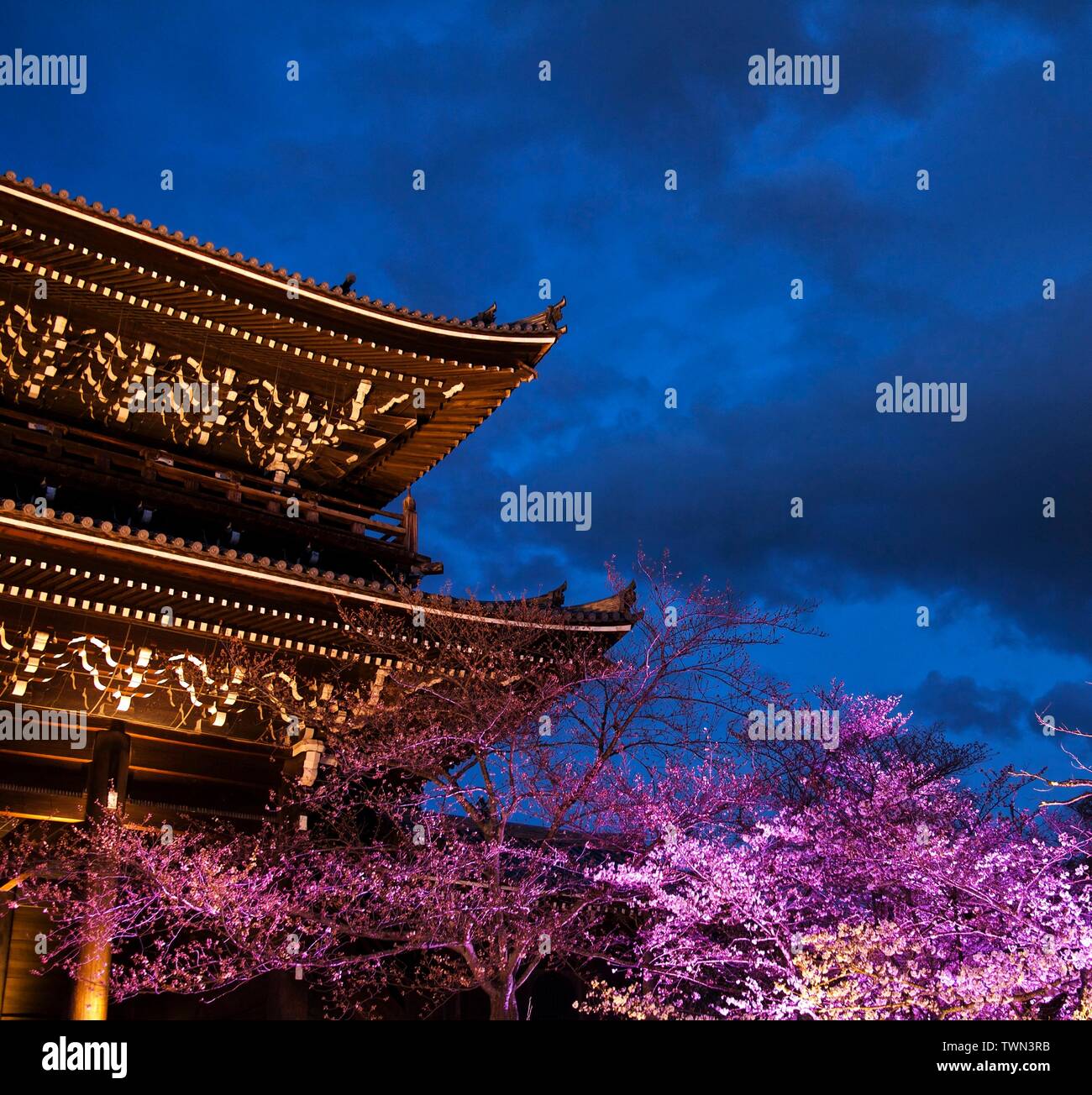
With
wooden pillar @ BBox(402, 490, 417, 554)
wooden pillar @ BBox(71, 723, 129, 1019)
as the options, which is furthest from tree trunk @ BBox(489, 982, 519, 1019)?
wooden pillar @ BBox(402, 490, 417, 554)

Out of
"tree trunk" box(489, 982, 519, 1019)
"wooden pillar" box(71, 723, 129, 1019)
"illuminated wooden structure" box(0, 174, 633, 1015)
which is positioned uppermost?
"illuminated wooden structure" box(0, 174, 633, 1015)

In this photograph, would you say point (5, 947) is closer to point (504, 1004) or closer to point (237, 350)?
point (504, 1004)

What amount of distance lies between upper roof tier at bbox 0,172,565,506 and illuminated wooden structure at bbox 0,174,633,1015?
3cm

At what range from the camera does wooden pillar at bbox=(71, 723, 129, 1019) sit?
10.2 m

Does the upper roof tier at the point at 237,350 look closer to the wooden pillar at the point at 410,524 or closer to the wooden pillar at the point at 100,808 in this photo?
the wooden pillar at the point at 410,524

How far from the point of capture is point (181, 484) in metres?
12.3

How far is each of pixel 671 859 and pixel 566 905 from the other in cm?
136

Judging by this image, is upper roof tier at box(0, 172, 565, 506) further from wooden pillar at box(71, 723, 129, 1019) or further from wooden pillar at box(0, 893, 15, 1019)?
wooden pillar at box(0, 893, 15, 1019)

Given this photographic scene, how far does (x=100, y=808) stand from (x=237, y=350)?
543 cm

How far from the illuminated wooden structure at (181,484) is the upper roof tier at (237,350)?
3 cm

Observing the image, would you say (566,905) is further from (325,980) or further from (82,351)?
(82,351)

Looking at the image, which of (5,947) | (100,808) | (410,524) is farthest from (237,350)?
(5,947)

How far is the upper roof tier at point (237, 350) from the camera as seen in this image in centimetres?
1088
